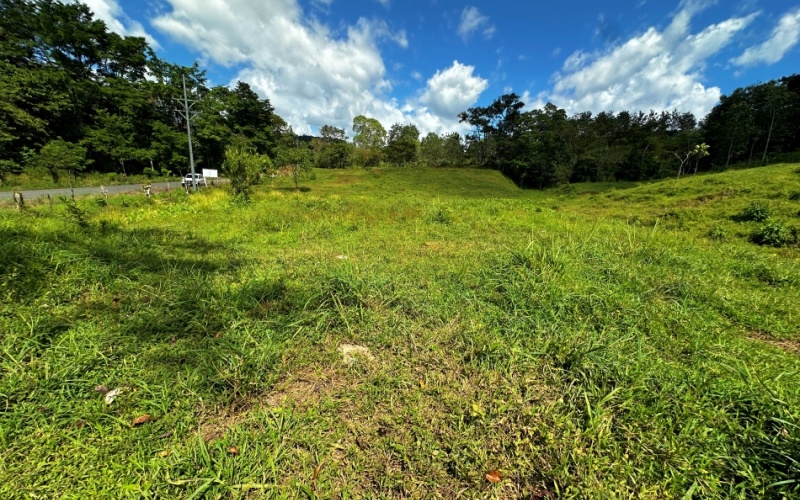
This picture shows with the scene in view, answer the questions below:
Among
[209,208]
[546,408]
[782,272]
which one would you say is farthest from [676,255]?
[209,208]

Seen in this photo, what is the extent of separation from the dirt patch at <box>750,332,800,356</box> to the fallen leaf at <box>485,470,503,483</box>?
3.74 m

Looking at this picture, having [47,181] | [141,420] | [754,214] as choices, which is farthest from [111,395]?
[47,181]

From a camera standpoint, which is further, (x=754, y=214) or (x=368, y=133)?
(x=368, y=133)

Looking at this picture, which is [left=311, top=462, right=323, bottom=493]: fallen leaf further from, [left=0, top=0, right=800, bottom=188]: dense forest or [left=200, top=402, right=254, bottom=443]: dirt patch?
[left=0, top=0, right=800, bottom=188]: dense forest

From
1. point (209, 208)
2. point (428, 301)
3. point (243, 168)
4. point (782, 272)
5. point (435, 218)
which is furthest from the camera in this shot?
point (243, 168)

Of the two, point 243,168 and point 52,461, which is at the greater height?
point 243,168

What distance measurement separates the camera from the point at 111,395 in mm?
2289

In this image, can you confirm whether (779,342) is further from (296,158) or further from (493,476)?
(296,158)

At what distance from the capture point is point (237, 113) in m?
41.2

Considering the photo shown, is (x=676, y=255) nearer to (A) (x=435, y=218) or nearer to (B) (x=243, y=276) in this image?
(A) (x=435, y=218)

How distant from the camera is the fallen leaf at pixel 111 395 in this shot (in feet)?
7.35

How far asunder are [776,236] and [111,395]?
1376 centimetres

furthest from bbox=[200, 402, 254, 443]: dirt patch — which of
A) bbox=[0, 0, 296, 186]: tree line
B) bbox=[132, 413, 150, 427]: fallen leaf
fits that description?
bbox=[0, 0, 296, 186]: tree line

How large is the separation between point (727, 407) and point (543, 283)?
2199mm
